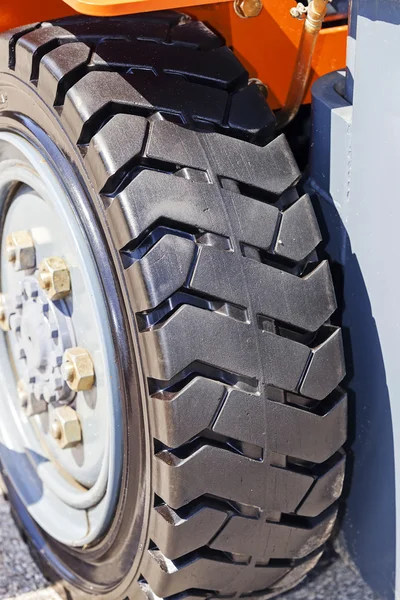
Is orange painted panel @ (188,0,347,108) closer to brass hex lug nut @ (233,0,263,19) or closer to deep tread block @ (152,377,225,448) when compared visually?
brass hex lug nut @ (233,0,263,19)

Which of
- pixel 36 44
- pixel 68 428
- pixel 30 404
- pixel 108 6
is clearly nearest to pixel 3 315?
pixel 30 404

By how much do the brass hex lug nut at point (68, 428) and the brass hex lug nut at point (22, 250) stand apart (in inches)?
10.4

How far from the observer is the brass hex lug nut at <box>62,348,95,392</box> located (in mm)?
1315

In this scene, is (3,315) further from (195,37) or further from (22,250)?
(195,37)

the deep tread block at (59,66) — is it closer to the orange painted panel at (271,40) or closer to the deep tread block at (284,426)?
the orange painted panel at (271,40)

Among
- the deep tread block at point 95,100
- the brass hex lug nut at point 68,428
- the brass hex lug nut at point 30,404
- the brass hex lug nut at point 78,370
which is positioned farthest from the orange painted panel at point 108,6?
the brass hex lug nut at point 30,404

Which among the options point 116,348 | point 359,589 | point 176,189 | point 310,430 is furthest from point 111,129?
point 359,589

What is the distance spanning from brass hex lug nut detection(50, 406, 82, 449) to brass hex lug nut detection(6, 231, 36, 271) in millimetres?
265

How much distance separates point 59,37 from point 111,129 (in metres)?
0.20

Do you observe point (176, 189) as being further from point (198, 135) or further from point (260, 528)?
point (260, 528)

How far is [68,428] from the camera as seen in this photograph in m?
1.43

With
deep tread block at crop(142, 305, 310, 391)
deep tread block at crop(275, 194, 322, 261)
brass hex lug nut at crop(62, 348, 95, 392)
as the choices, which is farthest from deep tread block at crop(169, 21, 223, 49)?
brass hex lug nut at crop(62, 348, 95, 392)

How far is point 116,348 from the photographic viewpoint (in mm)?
1159

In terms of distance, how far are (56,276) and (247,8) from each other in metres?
0.52
